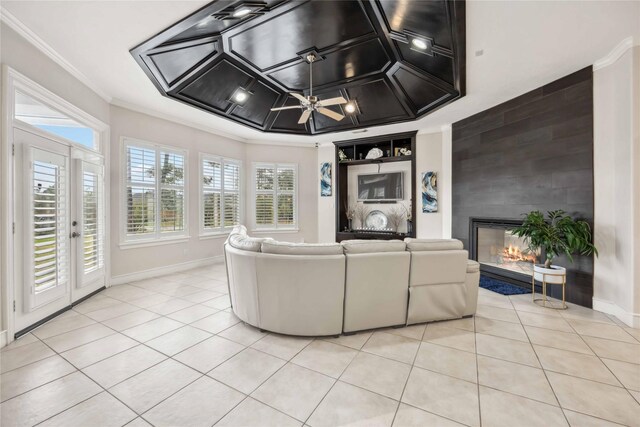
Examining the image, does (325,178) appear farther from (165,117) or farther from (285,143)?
(165,117)

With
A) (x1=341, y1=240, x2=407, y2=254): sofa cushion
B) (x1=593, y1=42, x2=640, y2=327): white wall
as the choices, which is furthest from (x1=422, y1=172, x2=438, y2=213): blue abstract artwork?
(x1=341, y1=240, x2=407, y2=254): sofa cushion

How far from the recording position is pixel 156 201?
4949 millimetres

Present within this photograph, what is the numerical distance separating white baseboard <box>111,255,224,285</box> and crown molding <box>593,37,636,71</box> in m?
6.94

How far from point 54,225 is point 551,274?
6.00 metres

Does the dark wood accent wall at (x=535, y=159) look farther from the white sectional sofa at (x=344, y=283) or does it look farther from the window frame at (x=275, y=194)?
the window frame at (x=275, y=194)

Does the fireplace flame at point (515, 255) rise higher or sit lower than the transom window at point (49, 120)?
lower

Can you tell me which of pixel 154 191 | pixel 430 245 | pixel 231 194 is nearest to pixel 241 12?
pixel 430 245

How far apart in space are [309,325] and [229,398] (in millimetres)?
952

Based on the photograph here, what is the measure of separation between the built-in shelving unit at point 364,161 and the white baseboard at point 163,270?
3.09 meters

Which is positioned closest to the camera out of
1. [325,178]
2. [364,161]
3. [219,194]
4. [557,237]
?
[557,237]

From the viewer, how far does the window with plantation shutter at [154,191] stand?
4633mm

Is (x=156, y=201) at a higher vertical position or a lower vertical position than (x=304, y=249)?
higher

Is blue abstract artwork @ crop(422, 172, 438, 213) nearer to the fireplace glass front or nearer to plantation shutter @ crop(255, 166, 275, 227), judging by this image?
the fireplace glass front

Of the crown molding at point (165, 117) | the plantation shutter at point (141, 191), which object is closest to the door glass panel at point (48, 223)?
the plantation shutter at point (141, 191)
